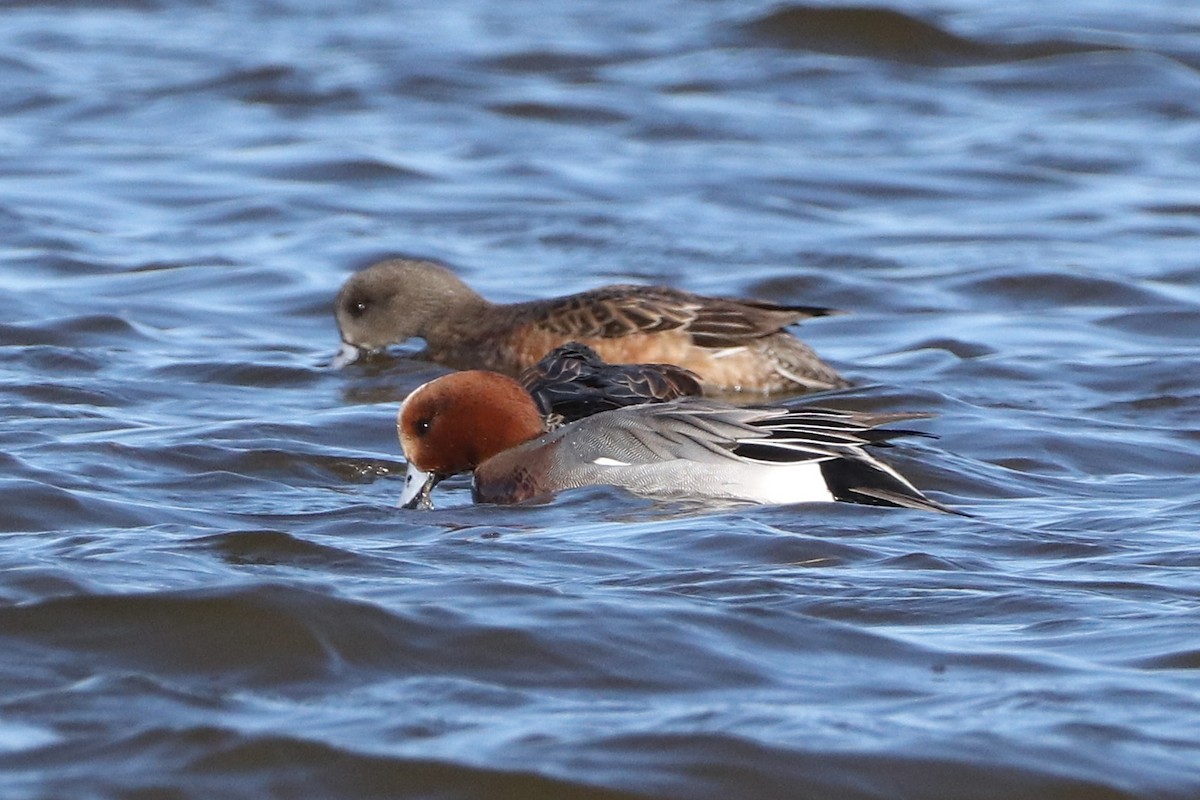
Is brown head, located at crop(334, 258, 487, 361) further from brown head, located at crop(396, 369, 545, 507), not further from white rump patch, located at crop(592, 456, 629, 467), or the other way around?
white rump patch, located at crop(592, 456, 629, 467)

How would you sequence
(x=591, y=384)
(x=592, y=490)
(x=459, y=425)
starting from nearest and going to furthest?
(x=592, y=490), (x=459, y=425), (x=591, y=384)

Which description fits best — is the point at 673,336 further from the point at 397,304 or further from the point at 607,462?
the point at 607,462

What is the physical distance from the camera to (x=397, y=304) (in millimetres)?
9203

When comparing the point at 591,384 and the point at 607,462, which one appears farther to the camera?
the point at 591,384

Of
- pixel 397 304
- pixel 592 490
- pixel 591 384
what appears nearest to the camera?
pixel 592 490

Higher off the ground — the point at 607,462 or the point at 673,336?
the point at 607,462

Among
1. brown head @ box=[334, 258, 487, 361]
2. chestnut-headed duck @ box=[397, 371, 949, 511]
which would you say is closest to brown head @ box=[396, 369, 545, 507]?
chestnut-headed duck @ box=[397, 371, 949, 511]

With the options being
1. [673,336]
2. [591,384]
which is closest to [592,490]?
[591,384]

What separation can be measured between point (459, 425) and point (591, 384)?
3.02ft

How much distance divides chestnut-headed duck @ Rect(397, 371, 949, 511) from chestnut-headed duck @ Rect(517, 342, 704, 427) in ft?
1.88

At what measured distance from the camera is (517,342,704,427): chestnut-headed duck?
699 cm

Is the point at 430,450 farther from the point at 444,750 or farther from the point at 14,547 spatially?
the point at 444,750

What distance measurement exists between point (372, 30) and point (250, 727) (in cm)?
1304

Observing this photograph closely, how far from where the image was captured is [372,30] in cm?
1662
